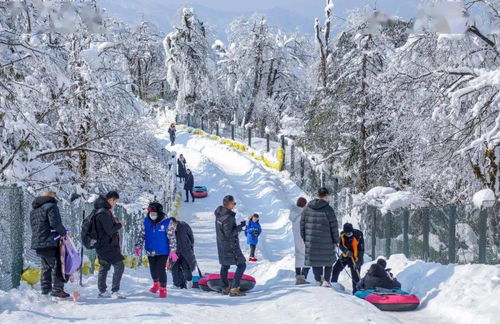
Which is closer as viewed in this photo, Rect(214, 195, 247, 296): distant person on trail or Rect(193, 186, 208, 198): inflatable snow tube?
Rect(214, 195, 247, 296): distant person on trail

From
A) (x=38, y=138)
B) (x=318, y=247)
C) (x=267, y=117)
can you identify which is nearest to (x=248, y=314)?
(x=318, y=247)

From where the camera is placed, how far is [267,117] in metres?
63.3

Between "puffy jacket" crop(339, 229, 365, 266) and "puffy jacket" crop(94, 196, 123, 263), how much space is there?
4.65 m

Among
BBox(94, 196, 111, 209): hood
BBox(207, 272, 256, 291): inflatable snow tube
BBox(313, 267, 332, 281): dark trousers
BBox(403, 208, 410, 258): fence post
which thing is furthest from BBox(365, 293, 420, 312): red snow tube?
BBox(403, 208, 410, 258): fence post

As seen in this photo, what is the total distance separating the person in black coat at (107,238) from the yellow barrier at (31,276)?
3.46 ft

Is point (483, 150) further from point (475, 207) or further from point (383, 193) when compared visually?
point (383, 193)

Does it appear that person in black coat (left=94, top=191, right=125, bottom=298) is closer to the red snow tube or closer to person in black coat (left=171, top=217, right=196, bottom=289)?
person in black coat (left=171, top=217, right=196, bottom=289)

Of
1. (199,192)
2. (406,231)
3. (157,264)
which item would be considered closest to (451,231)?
(406,231)

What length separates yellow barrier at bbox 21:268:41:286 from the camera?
386 inches

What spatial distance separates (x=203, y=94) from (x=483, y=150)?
44.7 m

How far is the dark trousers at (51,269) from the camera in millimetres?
8992

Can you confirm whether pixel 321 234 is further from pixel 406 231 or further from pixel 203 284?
pixel 406 231

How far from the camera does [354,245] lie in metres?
12.4

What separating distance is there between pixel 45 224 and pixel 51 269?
73 cm
